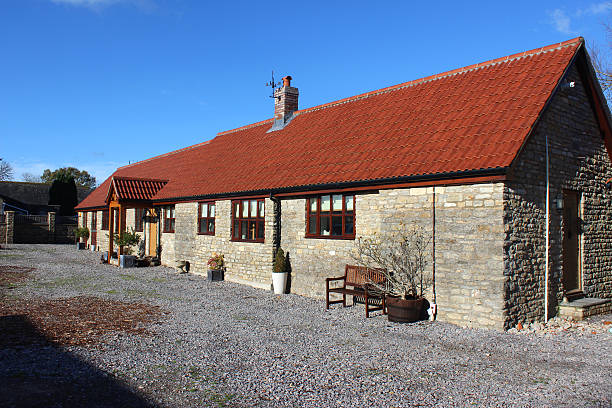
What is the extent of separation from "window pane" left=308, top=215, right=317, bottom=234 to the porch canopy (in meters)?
10.7

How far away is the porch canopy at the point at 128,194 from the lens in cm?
2072

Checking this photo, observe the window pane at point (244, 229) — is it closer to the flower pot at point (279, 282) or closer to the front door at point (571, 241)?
the flower pot at point (279, 282)

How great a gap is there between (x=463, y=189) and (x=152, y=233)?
1647 cm

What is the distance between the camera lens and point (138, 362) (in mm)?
6844

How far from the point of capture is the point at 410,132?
39.9 feet

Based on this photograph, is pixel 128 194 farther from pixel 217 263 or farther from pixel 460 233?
pixel 460 233

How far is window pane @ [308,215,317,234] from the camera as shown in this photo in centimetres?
1315

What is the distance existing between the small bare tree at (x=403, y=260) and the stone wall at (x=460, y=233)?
0.21m

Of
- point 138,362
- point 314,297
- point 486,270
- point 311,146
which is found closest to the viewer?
point 138,362

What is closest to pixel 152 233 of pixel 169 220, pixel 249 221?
pixel 169 220

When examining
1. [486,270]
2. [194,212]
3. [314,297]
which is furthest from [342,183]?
[194,212]

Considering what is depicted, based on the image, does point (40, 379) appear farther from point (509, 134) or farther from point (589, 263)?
point (589, 263)

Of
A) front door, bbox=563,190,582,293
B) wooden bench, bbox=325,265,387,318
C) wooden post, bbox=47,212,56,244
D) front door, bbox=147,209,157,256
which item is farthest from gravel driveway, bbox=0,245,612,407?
wooden post, bbox=47,212,56,244

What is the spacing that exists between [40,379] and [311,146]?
1088 centimetres
